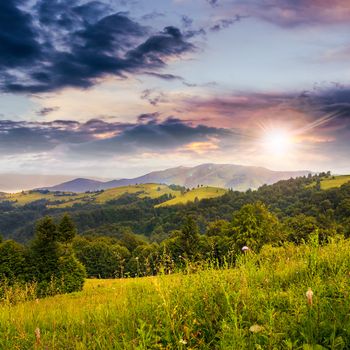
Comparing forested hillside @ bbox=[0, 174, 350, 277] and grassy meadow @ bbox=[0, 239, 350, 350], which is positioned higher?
grassy meadow @ bbox=[0, 239, 350, 350]

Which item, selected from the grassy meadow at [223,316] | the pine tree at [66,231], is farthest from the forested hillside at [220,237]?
the pine tree at [66,231]

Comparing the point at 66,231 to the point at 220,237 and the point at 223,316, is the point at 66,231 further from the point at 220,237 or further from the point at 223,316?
the point at 223,316

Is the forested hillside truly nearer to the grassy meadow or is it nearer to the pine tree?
the grassy meadow

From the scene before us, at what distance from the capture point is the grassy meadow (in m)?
3.97

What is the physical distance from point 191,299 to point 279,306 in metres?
1.37

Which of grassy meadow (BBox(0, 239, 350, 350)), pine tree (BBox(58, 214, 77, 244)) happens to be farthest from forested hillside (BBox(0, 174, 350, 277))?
pine tree (BBox(58, 214, 77, 244))

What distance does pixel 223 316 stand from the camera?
508cm

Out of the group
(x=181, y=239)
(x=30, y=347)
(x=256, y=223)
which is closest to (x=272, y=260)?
(x=30, y=347)

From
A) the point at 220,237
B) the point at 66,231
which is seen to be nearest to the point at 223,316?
the point at 66,231

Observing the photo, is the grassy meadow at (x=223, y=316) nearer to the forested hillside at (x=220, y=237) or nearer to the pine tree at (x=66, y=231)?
the forested hillside at (x=220, y=237)

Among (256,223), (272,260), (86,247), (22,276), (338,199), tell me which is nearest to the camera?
(272,260)

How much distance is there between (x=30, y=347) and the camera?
5.71 metres

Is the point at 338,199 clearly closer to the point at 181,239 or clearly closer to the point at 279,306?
the point at 181,239

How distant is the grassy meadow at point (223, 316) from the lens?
397cm
